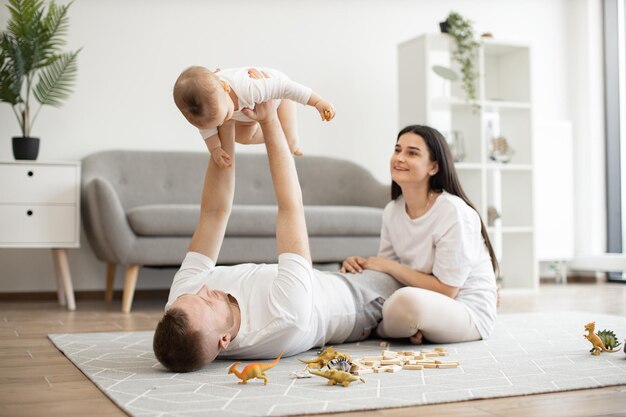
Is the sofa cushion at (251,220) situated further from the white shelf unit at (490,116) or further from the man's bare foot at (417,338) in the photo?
the man's bare foot at (417,338)

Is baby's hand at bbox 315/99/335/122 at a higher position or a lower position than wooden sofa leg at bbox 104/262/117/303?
higher

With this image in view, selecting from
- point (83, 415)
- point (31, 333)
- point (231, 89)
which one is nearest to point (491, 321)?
point (231, 89)

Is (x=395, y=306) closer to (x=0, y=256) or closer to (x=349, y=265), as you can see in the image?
(x=349, y=265)

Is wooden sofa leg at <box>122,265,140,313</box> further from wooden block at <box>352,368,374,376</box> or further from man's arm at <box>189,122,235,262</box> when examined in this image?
wooden block at <box>352,368,374,376</box>

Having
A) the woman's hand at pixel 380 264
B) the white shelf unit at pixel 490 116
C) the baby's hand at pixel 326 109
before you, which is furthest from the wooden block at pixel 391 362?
the white shelf unit at pixel 490 116

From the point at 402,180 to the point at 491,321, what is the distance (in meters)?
0.58

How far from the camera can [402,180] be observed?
2.61 meters

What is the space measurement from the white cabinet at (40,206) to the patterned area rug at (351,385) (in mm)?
1309

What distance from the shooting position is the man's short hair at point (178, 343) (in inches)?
71.4

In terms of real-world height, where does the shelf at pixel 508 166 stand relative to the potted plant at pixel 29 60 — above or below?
below

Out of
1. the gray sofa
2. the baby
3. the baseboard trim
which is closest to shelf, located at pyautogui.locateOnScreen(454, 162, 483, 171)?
the gray sofa

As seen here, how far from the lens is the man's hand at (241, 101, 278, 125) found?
6.99 feet

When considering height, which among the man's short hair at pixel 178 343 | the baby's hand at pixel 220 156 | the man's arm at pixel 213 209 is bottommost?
the man's short hair at pixel 178 343

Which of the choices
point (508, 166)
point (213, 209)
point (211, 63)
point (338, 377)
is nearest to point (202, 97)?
point (213, 209)
